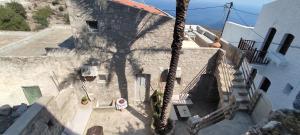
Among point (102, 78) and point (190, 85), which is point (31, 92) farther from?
point (190, 85)

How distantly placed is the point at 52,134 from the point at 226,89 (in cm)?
1078

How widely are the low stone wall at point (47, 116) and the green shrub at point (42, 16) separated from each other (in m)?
28.1

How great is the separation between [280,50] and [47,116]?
596 inches

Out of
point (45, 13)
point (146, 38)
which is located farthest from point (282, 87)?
point (45, 13)

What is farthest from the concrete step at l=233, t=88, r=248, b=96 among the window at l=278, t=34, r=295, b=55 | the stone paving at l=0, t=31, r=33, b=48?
the stone paving at l=0, t=31, r=33, b=48

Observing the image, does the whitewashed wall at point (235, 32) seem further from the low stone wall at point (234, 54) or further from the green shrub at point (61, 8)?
the green shrub at point (61, 8)

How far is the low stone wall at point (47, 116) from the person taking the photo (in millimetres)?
7355

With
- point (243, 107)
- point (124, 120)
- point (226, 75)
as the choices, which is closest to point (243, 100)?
point (243, 107)

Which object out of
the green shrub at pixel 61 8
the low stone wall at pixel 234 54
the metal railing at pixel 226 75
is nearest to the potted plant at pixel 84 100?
the metal railing at pixel 226 75

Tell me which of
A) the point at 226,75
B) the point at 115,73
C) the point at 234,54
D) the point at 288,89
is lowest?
the point at 115,73

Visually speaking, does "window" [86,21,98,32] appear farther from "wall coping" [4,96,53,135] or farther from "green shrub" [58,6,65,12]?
"green shrub" [58,6,65,12]

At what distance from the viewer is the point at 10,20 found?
29.0 meters

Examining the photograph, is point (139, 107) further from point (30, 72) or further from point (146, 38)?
point (30, 72)

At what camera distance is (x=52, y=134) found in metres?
9.52
